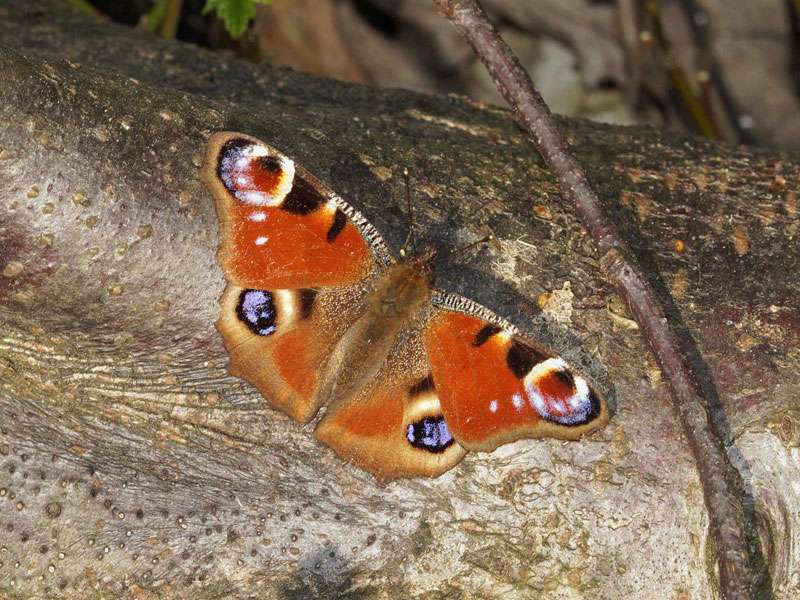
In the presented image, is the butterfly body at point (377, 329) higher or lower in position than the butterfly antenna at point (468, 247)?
lower

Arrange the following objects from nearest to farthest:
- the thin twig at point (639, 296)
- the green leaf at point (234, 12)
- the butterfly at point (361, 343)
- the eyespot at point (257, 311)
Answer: the thin twig at point (639, 296)
the butterfly at point (361, 343)
the eyespot at point (257, 311)
the green leaf at point (234, 12)

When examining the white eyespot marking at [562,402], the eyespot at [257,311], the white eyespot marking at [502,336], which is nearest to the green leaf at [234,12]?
the eyespot at [257,311]

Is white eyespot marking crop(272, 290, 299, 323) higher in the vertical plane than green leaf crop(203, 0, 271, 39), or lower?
lower

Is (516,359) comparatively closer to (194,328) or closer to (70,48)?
(194,328)

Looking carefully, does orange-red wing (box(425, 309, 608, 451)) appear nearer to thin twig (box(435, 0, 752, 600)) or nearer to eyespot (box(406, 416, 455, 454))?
eyespot (box(406, 416, 455, 454))

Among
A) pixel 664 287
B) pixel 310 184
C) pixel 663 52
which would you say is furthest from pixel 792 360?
pixel 663 52

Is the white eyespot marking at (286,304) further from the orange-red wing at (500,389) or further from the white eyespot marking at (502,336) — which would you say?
the white eyespot marking at (502,336)

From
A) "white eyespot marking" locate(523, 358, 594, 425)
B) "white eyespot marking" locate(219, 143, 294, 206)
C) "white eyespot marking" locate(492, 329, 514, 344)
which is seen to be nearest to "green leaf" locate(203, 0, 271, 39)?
"white eyespot marking" locate(219, 143, 294, 206)

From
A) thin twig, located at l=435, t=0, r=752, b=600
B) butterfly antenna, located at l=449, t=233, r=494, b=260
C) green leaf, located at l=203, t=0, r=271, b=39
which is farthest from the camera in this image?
green leaf, located at l=203, t=0, r=271, b=39
